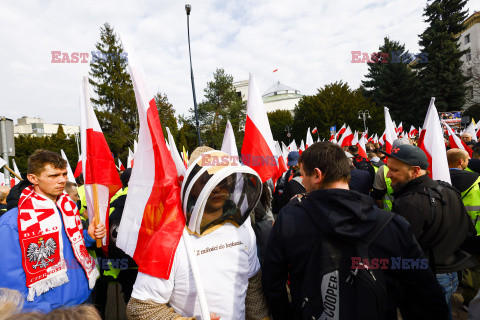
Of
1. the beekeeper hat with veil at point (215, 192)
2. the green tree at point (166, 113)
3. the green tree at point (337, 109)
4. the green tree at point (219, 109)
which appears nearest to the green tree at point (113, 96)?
the green tree at point (166, 113)

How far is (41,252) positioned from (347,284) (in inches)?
88.0

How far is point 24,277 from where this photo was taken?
82.9 inches

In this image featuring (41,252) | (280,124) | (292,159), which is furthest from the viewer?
(280,124)

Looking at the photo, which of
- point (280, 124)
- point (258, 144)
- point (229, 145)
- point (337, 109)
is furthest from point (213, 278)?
point (280, 124)

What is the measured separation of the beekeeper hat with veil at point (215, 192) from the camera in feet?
5.56

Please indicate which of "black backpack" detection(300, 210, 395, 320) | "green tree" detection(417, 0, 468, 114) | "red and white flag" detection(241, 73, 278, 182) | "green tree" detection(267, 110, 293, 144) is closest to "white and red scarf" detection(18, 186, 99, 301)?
"black backpack" detection(300, 210, 395, 320)

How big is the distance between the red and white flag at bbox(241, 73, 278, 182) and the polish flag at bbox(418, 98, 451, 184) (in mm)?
1993

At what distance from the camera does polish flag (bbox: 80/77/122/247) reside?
6.72 feet

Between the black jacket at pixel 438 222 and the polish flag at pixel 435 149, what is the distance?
2.83 ft

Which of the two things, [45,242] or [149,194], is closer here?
[149,194]

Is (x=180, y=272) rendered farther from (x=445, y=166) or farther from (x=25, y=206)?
(x=445, y=166)

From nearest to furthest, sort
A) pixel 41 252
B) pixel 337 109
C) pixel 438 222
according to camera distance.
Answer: pixel 41 252, pixel 438 222, pixel 337 109

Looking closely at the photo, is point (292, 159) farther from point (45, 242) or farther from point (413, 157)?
point (45, 242)

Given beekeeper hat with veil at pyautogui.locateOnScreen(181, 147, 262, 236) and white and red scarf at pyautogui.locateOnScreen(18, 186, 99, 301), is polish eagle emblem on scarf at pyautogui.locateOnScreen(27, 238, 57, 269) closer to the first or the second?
white and red scarf at pyautogui.locateOnScreen(18, 186, 99, 301)
